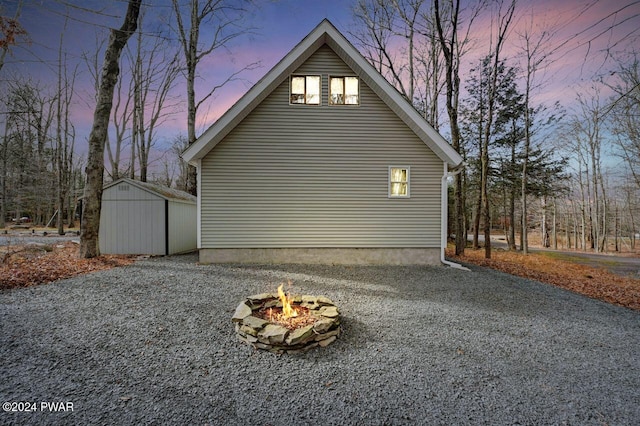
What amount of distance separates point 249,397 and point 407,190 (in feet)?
24.5

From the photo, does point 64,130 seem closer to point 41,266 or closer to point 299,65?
point 41,266

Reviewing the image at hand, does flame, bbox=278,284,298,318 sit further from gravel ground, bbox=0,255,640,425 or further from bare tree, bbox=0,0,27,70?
bare tree, bbox=0,0,27,70

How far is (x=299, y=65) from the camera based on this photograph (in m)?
8.38

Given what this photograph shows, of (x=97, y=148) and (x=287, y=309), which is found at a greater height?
(x=97, y=148)

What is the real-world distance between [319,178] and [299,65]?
144 inches

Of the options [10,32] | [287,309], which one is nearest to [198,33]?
[10,32]

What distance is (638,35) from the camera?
314 centimetres

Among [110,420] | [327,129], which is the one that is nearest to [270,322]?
[110,420]

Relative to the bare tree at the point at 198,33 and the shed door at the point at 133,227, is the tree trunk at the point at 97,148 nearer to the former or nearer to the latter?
the shed door at the point at 133,227

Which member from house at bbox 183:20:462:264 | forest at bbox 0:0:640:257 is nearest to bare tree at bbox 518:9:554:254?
forest at bbox 0:0:640:257

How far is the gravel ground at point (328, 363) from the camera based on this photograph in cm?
248

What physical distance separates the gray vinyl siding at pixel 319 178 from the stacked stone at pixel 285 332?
442 centimetres

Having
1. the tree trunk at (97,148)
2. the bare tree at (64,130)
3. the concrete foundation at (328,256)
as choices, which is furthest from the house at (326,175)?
the bare tree at (64,130)

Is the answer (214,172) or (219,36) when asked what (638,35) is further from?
(219,36)
